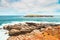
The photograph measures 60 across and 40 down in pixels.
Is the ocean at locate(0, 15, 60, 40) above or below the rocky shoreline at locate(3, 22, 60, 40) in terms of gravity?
above

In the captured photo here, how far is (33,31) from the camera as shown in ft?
7.28

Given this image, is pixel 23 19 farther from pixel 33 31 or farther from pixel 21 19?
pixel 33 31

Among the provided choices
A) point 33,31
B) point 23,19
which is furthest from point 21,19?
point 33,31

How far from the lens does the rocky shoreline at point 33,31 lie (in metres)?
2.20

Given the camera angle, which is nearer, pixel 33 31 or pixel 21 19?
pixel 33 31

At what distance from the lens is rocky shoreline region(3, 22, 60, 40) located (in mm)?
2197

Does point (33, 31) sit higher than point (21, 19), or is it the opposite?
point (21, 19)

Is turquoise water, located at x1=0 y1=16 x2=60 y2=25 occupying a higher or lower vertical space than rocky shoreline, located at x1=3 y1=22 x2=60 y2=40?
higher

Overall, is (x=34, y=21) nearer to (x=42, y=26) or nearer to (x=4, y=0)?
(x=42, y=26)

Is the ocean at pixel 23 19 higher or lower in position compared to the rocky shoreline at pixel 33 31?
higher

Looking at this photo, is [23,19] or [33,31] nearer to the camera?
[33,31]

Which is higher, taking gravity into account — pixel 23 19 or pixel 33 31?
pixel 23 19

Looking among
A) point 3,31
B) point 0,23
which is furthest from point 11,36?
point 0,23

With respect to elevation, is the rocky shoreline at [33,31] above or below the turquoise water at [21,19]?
below
